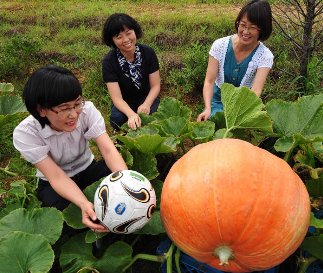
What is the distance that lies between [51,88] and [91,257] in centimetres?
88

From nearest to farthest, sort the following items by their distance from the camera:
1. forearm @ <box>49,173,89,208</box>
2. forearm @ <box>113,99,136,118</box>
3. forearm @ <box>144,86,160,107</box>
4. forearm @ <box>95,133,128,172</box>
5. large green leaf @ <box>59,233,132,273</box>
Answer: large green leaf @ <box>59,233,132,273</box>
forearm @ <box>49,173,89,208</box>
forearm @ <box>95,133,128,172</box>
forearm @ <box>113,99,136,118</box>
forearm @ <box>144,86,160,107</box>

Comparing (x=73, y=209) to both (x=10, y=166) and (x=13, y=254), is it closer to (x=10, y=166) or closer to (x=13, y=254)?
(x=13, y=254)

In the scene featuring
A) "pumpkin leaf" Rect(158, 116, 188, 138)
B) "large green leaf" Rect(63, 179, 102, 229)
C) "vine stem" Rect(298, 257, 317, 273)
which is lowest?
"vine stem" Rect(298, 257, 317, 273)

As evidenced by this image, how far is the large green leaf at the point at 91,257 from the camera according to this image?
2.13 meters

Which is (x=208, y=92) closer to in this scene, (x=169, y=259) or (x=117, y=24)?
(x=117, y=24)

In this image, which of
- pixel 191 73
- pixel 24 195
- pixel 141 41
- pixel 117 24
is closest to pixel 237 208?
pixel 24 195

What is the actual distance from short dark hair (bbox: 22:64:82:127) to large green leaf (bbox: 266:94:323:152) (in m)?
1.10

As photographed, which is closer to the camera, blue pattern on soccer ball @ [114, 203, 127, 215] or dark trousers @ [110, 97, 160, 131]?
blue pattern on soccer ball @ [114, 203, 127, 215]

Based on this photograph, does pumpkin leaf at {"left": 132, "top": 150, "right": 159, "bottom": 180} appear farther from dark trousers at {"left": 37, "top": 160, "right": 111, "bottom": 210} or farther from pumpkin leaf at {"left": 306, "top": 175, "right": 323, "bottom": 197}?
pumpkin leaf at {"left": 306, "top": 175, "right": 323, "bottom": 197}

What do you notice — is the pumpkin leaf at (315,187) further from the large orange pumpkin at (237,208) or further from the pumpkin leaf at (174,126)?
the pumpkin leaf at (174,126)

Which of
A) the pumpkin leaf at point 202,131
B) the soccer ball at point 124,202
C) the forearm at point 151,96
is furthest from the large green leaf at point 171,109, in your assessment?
the soccer ball at point 124,202

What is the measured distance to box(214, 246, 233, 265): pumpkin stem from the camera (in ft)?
5.65

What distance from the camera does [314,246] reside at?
1.94 m

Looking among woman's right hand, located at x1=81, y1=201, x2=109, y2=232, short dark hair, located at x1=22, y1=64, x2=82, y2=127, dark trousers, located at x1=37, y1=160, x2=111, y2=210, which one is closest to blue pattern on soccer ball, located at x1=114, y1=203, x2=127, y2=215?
woman's right hand, located at x1=81, y1=201, x2=109, y2=232
